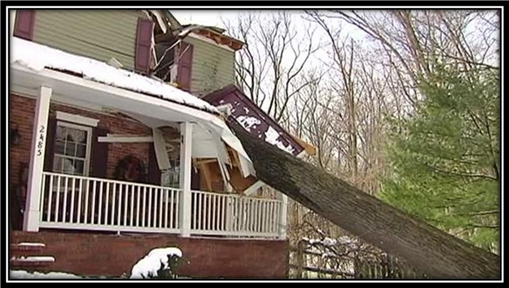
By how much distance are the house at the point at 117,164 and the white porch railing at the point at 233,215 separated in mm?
17

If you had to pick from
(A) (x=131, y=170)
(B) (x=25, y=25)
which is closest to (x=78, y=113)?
(A) (x=131, y=170)

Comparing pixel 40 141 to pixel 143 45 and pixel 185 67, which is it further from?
pixel 185 67

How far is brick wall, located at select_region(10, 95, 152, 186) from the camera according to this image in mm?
7906

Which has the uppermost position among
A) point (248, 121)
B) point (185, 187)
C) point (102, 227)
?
→ point (248, 121)

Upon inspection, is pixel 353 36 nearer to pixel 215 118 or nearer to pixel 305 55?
pixel 305 55

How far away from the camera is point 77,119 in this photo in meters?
8.59

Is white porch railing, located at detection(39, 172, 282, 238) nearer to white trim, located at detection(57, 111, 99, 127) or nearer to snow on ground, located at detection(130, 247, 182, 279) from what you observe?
white trim, located at detection(57, 111, 99, 127)

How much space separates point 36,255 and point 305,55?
1736cm

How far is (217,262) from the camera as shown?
7.67m

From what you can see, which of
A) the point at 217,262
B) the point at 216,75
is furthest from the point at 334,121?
the point at 217,262

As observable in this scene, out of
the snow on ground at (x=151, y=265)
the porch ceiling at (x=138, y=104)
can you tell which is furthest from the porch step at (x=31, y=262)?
the porch ceiling at (x=138, y=104)

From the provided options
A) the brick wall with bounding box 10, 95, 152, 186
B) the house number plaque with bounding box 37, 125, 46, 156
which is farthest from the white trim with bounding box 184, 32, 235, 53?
the house number plaque with bounding box 37, 125, 46, 156

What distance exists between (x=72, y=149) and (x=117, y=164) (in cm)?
83

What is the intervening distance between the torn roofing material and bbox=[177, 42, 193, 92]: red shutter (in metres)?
1.40
